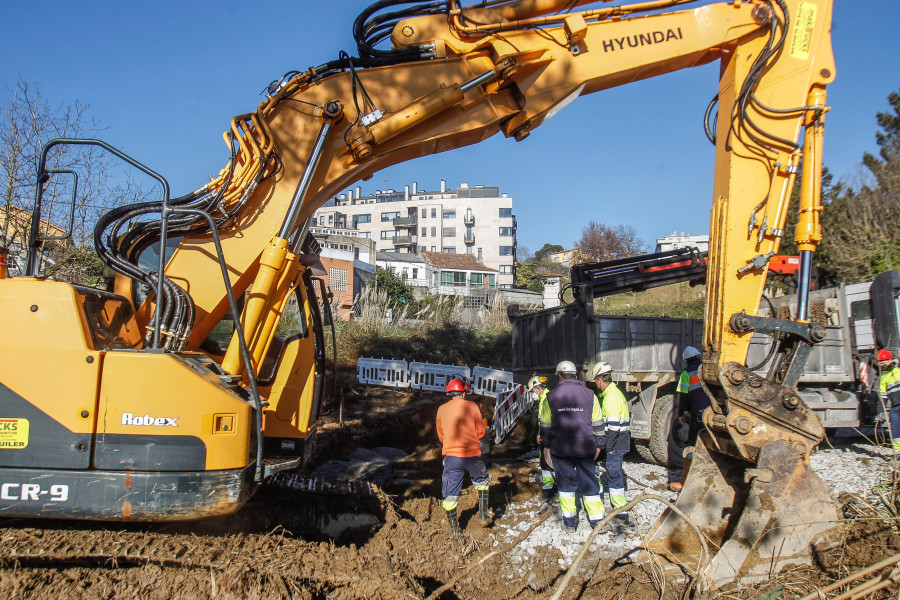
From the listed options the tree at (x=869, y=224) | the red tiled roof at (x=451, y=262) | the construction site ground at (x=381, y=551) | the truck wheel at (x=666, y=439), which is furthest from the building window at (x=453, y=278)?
the construction site ground at (x=381, y=551)

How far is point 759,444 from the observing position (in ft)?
12.6

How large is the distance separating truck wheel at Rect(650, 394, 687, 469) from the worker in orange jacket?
3101 mm

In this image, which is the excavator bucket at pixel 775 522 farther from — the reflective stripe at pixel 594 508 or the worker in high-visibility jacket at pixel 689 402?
the worker in high-visibility jacket at pixel 689 402

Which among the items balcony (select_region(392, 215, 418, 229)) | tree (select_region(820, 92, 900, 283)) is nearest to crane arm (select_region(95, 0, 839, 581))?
tree (select_region(820, 92, 900, 283))

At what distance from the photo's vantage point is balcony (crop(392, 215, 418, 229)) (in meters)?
67.9

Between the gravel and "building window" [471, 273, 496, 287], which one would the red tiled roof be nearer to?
"building window" [471, 273, 496, 287]

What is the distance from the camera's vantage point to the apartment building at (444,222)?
209 ft

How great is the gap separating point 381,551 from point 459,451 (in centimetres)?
140

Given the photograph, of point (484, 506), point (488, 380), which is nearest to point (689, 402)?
point (484, 506)

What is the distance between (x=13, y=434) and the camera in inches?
133

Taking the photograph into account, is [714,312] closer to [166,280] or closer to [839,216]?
[166,280]

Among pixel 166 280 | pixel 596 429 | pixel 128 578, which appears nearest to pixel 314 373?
pixel 166 280

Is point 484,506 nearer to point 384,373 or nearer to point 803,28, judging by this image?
point 803,28

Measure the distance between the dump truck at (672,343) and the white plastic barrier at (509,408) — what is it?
100cm
